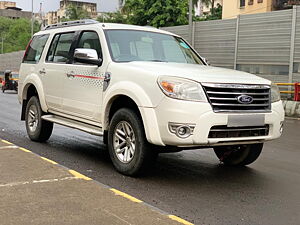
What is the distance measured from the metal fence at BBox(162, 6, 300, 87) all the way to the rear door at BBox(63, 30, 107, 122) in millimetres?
11565

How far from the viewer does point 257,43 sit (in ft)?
61.2

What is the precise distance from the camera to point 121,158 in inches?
225

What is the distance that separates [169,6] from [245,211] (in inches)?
1137

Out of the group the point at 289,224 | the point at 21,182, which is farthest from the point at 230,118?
the point at 21,182

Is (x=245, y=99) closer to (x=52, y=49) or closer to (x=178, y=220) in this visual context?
(x=178, y=220)

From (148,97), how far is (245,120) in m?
1.18

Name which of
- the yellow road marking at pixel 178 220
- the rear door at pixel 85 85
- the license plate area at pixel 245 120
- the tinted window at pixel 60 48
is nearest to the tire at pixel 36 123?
the tinted window at pixel 60 48

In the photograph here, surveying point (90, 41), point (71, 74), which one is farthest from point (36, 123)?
point (90, 41)

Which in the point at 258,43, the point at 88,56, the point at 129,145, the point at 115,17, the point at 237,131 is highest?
Result: the point at 115,17

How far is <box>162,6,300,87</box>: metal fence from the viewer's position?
658 inches

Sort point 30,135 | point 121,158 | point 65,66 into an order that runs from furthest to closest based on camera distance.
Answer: point 30,135 → point 65,66 → point 121,158

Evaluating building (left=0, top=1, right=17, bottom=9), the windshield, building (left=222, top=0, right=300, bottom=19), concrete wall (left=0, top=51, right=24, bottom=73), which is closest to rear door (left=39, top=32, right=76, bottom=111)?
the windshield

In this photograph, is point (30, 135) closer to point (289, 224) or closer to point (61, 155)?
point (61, 155)

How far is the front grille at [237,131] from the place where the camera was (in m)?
5.07
